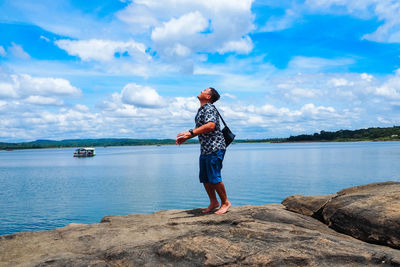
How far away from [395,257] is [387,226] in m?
1.09

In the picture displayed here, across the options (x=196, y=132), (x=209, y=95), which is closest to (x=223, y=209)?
(x=196, y=132)

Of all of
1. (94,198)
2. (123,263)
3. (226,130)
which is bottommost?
(94,198)

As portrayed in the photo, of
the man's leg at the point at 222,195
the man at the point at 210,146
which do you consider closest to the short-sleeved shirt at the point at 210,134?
the man at the point at 210,146

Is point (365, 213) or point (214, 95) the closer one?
point (365, 213)

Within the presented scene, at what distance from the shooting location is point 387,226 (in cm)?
620

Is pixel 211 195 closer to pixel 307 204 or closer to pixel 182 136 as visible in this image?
pixel 182 136

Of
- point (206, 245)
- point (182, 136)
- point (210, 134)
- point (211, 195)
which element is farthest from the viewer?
point (211, 195)

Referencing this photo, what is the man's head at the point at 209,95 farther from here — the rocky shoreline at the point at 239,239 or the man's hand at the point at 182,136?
the rocky shoreline at the point at 239,239

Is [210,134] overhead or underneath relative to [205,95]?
underneath

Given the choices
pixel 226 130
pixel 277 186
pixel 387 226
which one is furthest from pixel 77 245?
pixel 277 186

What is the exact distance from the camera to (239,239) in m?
5.87

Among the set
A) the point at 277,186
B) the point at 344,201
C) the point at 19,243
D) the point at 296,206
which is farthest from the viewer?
the point at 277,186

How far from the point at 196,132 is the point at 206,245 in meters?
2.49

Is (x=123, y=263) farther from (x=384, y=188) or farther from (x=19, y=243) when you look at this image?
(x=384, y=188)
